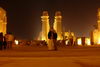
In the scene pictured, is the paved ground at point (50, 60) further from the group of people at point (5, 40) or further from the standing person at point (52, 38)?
the group of people at point (5, 40)

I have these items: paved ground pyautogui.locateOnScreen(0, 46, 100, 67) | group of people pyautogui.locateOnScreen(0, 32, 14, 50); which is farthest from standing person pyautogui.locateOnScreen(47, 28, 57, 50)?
paved ground pyautogui.locateOnScreen(0, 46, 100, 67)

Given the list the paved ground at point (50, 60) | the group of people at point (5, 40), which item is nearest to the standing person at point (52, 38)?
the group of people at point (5, 40)

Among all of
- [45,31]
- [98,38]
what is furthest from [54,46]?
[45,31]

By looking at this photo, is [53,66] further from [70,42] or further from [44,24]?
[44,24]

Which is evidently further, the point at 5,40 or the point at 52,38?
the point at 5,40

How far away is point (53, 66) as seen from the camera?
9320 mm

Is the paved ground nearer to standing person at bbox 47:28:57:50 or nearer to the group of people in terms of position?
standing person at bbox 47:28:57:50

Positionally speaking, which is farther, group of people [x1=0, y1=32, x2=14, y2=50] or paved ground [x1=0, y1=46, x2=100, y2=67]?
group of people [x1=0, y1=32, x2=14, y2=50]

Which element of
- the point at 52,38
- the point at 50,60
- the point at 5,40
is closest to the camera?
the point at 50,60

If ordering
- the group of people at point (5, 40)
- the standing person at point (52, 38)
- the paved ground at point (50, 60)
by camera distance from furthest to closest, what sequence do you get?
the group of people at point (5, 40) → the standing person at point (52, 38) → the paved ground at point (50, 60)

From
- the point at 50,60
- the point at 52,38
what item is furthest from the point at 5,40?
the point at 50,60

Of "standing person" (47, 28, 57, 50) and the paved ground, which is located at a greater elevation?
"standing person" (47, 28, 57, 50)

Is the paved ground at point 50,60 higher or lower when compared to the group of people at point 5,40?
lower

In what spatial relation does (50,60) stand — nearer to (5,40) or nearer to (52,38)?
(52,38)
